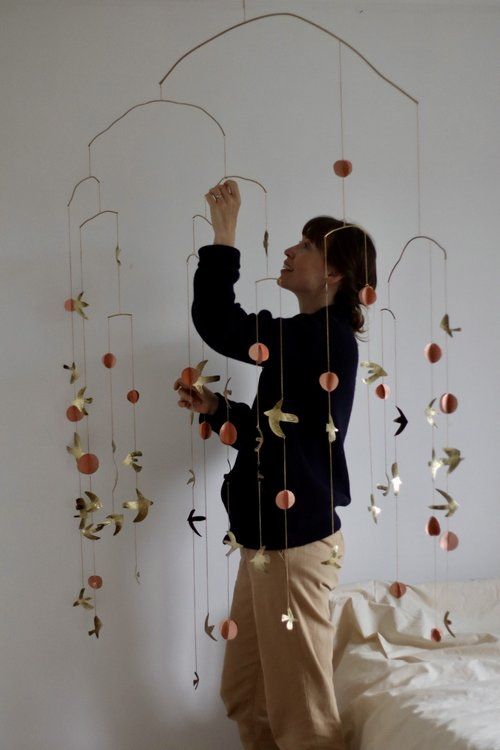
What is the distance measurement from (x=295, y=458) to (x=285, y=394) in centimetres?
14

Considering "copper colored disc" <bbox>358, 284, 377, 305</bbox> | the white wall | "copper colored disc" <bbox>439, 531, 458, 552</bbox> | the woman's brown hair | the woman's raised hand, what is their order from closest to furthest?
1. "copper colored disc" <bbox>439, 531, 458, 552</bbox>
2. "copper colored disc" <bbox>358, 284, 377, 305</bbox>
3. the woman's brown hair
4. the woman's raised hand
5. the white wall

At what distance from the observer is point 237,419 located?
183 centimetres

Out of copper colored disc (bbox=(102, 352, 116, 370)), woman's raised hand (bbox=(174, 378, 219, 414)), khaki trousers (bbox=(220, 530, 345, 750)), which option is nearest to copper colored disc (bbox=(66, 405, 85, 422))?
copper colored disc (bbox=(102, 352, 116, 370))

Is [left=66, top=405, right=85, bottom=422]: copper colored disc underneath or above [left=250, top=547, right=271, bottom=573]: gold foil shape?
above

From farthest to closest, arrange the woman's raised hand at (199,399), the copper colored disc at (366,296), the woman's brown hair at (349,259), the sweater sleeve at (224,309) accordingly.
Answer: the woman's raised hand at (199,399) → the woman's brown hair at (349,259) → the sweater sleeve at (224,309) → the copper colored disc at (366,296)

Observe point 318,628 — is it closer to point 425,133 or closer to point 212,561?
point 212,561

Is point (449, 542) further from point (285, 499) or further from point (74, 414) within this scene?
point (74, 414)

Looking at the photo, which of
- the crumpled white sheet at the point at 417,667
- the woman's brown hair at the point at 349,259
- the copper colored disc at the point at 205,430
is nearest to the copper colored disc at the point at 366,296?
the woman's brown hair at the point at 349,259

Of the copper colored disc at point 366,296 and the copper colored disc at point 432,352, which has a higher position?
the copper colored disc at point 366,296

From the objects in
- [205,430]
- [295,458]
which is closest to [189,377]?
[205,430]

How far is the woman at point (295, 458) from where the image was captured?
5.58 feet

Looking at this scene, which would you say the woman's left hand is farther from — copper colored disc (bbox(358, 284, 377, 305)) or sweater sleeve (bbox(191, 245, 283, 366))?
copper colored disc (bbox(358, 284, 377, 305))

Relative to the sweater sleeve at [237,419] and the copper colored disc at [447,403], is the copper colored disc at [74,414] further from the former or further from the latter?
the copper colored disc at [447,403]

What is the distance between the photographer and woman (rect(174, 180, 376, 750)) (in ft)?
5.58
